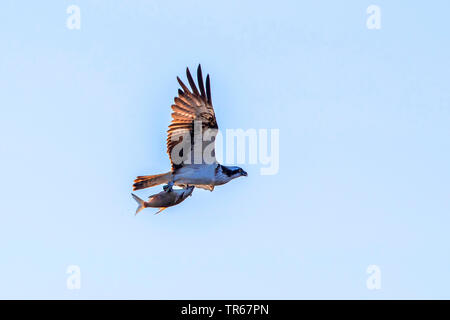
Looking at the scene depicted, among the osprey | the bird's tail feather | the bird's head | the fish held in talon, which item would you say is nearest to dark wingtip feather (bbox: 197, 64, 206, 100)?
the osprey

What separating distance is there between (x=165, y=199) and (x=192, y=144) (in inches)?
62.0

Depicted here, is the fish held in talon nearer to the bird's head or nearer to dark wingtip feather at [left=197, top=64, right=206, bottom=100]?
the bird's head

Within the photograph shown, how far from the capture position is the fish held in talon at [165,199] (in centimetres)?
1936

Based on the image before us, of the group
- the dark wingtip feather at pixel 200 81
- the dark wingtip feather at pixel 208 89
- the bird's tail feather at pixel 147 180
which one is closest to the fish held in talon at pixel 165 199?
the bird's tail feather at pixel 147 180

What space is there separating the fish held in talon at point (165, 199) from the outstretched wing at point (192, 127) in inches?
26.9

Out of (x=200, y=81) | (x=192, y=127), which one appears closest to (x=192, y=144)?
(x=192, y=127)

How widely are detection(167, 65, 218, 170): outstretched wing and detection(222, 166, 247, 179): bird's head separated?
36 centimetres

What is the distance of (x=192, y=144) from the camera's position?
20.9 meters

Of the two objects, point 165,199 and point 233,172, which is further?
point 233,172

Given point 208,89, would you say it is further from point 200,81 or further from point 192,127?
point 192,127
